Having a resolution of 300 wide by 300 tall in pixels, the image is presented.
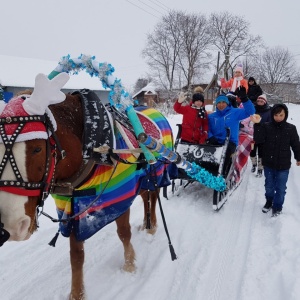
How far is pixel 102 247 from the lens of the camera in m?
3.48

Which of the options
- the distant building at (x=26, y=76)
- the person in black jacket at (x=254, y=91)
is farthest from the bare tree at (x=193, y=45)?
the person in black jacket at (x=254, y=91)

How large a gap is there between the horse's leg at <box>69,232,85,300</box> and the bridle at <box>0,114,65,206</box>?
0.99 m

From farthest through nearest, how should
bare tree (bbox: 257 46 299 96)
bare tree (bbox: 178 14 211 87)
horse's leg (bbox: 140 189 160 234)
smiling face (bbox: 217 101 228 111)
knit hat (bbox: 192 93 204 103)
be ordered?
bare tree (bbox: 257 46 299 96) → bare tree (bbox: 178 14 211 87) → knit hat (bbox: 192 93 204 103) → smiling face (bbox: 217 101 228 111) → horse's leg (bbox: 140 189 160 234)

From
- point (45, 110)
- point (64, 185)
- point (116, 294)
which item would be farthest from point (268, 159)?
point (45, 110)

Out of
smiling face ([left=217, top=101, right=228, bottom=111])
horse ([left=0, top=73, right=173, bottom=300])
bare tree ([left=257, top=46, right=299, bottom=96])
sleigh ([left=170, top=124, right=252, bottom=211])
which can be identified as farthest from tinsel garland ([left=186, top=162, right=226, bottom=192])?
bare tree ([left=257, top=46, right=299, bottom=96])

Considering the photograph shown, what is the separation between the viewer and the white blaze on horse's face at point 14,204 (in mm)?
1485

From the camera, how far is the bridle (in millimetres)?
1469

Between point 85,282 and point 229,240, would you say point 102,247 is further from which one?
point 229,240

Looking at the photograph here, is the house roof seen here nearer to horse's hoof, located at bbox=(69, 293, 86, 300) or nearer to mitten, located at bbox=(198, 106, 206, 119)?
mitten, located at bbox=(198, 106, 206, 119)

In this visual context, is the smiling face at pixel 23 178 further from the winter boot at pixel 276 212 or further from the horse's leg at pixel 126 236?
the winter boot at pixel 276 212

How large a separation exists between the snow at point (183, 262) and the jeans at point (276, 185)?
0.23 meters

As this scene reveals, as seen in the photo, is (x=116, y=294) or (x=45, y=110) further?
(x=116, y=294)

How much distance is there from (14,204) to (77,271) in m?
1.32

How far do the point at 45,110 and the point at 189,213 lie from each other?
126 inches
